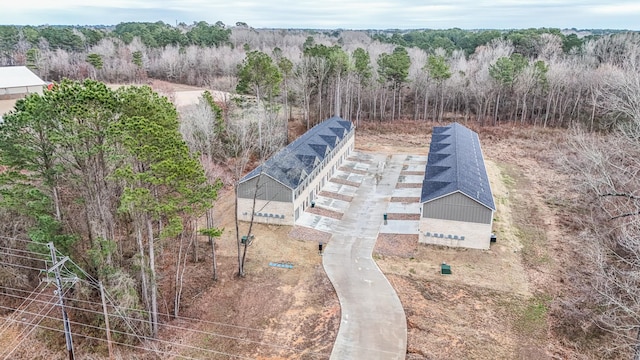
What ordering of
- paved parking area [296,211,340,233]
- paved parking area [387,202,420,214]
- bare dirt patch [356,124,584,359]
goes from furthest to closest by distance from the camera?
paved parking area [387,202,420,214], paved parking area [296,211,340,233], bare dirt patch [356,124,584,359]

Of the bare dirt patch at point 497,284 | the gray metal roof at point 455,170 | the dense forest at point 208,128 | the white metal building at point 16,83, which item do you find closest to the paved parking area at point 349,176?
the bare dirt patch at point 497,284

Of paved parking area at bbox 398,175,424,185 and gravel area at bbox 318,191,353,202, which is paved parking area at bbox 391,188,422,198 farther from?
gravel area at bbox 318,191,353,202

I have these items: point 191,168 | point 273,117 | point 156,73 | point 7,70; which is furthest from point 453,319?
point 156,73

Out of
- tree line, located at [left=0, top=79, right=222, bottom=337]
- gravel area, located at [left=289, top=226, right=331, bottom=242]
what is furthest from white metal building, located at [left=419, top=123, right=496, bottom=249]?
tree line, located at [left=0, top=79, right=222, bottom=337]

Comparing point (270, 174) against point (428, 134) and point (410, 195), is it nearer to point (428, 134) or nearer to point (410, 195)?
point (410, 195)

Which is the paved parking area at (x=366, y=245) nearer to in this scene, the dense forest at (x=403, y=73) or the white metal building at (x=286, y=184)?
A: the white metal building at (x=286, y=184)
